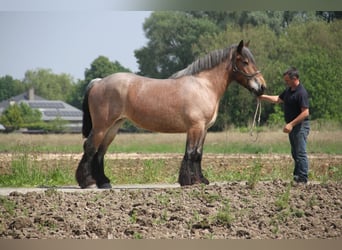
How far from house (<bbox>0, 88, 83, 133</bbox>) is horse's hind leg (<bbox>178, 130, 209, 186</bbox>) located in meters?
34.5

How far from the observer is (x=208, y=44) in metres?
35.9

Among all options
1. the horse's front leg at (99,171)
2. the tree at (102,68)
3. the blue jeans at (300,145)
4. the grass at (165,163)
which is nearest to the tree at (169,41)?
the tree at (102,68)

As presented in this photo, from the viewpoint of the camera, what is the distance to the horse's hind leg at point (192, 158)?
1058cm

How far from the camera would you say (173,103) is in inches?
420

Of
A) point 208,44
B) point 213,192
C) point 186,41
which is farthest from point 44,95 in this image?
point 213,192

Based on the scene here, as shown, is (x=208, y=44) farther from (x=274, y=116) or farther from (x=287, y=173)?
(x=287, y=173)

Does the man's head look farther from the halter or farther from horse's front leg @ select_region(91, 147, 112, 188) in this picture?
horse's front leg @ select_region(91, 147, 112, 188)

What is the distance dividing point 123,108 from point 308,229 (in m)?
3.43

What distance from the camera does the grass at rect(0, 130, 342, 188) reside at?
42.7ft

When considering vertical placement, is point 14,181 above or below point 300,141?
below

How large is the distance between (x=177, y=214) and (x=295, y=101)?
2.73 m

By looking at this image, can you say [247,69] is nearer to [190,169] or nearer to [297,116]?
[297,116]

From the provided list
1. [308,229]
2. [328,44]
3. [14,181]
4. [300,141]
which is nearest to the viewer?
[308,229]

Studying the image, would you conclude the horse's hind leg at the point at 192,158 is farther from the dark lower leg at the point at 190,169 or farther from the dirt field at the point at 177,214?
the dirt field at the point at 177,214
